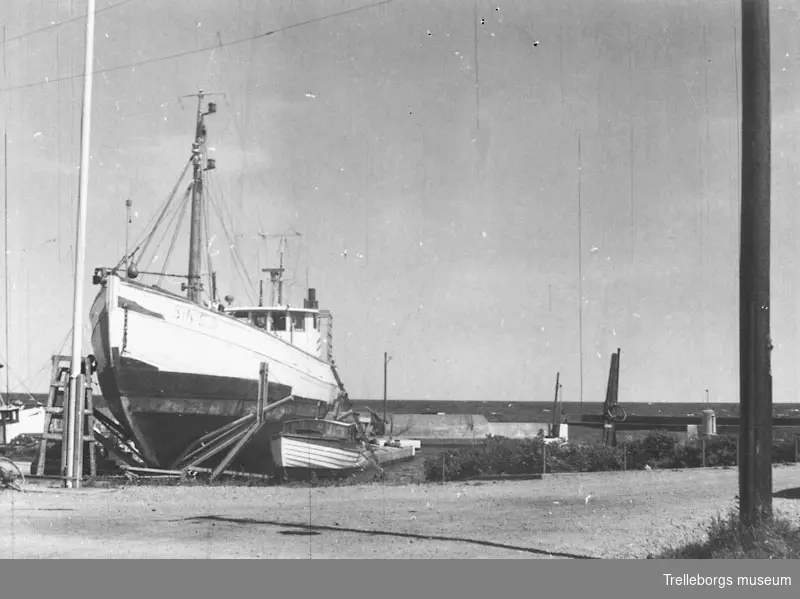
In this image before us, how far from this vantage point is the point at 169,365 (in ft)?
81.2

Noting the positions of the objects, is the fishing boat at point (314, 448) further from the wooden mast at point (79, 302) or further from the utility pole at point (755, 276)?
the utility pole at point (755, 276)

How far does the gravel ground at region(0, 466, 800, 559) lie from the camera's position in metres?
9.59

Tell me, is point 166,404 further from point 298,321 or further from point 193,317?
point 298,321

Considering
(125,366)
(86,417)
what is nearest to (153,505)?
(86,417)

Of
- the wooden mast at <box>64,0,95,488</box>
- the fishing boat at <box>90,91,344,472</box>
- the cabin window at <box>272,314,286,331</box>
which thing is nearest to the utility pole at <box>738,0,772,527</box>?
the wooden mast at <box>64,0,95,488</box>

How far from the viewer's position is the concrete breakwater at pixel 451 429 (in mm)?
65938

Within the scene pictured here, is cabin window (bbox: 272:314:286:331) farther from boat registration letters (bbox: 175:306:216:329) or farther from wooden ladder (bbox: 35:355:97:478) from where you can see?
wooden ladder (bbox: 35:355:97:478)

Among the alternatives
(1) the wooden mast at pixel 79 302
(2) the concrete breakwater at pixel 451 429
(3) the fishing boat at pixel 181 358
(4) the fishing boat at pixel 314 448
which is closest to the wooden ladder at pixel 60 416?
(1) the wooden mast at pixel 79 302

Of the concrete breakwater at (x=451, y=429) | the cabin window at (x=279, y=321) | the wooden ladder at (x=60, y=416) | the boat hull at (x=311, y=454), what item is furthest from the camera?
the concrete breakwater at (x=451, y=429)

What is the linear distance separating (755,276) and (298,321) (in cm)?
2486

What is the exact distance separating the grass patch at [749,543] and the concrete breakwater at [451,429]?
53.8 metres

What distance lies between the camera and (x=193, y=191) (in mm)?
28672

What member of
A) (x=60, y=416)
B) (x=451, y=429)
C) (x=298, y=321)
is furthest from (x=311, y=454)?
(x=451, y=429)
